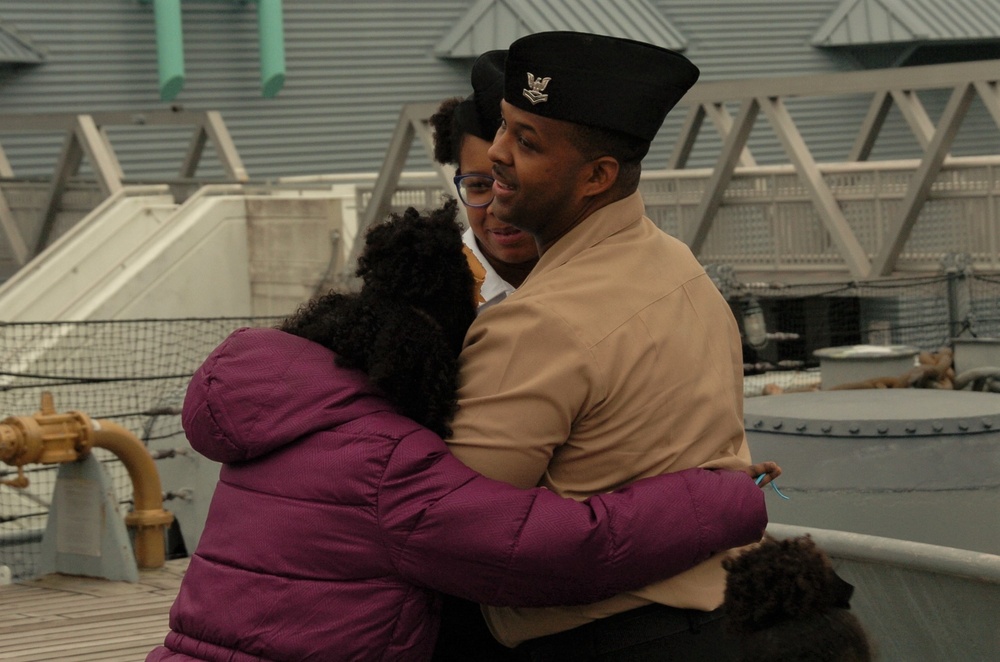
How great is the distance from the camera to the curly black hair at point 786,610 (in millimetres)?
1943

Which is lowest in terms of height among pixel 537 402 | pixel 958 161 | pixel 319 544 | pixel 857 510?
pixel 857 510

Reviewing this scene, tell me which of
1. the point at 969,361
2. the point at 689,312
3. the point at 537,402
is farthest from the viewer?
the point at 969,361

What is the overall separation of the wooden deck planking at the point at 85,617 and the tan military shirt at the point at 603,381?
3203 millimetres

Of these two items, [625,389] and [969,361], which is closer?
[625,389]

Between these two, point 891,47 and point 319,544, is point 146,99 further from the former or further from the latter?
point 319,544

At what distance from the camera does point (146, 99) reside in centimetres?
2391

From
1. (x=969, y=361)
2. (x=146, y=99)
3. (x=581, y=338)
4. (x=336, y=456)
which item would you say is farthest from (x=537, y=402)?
(x=146, y=99)

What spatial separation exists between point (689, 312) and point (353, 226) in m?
14.1

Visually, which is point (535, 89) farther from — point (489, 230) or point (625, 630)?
point (489, 230)

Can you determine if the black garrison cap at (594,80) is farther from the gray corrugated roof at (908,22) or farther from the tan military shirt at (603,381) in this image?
the gray corrugated roof at (908,22)

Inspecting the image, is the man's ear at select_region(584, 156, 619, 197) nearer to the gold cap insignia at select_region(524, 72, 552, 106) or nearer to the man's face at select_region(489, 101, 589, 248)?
the man's face at select_region(489, 101, 589, 248)

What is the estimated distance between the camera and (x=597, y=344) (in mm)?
1934

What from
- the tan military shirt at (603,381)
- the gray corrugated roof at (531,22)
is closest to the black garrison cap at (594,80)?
the tan military shirt at (603,381)

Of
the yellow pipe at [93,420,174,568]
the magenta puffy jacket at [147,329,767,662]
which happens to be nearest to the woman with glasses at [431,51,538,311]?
the magenta puffy jacket at [147,329,767,662]
